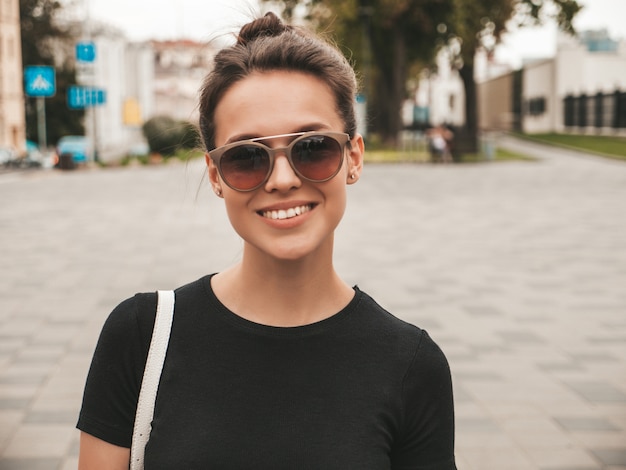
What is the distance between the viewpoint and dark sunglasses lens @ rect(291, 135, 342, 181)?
1.76 meters

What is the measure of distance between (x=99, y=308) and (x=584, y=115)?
55537 millimetres

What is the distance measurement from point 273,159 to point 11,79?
60768 millimetres

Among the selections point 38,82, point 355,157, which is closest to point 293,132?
point 355,157

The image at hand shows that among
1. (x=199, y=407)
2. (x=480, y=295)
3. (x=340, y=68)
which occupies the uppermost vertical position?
(x=340, y=68)

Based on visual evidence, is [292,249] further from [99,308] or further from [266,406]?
[99,308]

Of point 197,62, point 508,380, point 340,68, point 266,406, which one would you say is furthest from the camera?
point 508,380

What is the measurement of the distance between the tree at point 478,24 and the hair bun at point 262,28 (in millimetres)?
37307

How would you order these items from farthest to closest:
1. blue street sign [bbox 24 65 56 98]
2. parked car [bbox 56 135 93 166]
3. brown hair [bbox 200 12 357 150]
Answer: parked car [bbox 56 135 93 166], blue street sign [bbox 24 65 56 98], brown hair [bbox 200 12 357 150]

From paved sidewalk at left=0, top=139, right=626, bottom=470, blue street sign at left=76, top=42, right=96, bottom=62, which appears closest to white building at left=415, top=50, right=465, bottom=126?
blue street sign at left=76, top=42, right=96, bottom=62

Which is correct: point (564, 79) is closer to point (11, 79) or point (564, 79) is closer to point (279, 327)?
point (11, 79)

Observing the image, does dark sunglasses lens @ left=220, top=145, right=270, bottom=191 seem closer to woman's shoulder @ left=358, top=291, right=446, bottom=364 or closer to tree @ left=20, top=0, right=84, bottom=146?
woman's shoulder @ left=358, top=291, right=446, bottom=364

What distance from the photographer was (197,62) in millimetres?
2312

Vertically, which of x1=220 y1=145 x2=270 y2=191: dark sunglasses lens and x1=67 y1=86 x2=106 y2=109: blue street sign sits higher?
x1=67 y1=86 x2=106 y2=109: blue street sign

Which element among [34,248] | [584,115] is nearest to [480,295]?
[34,248]
